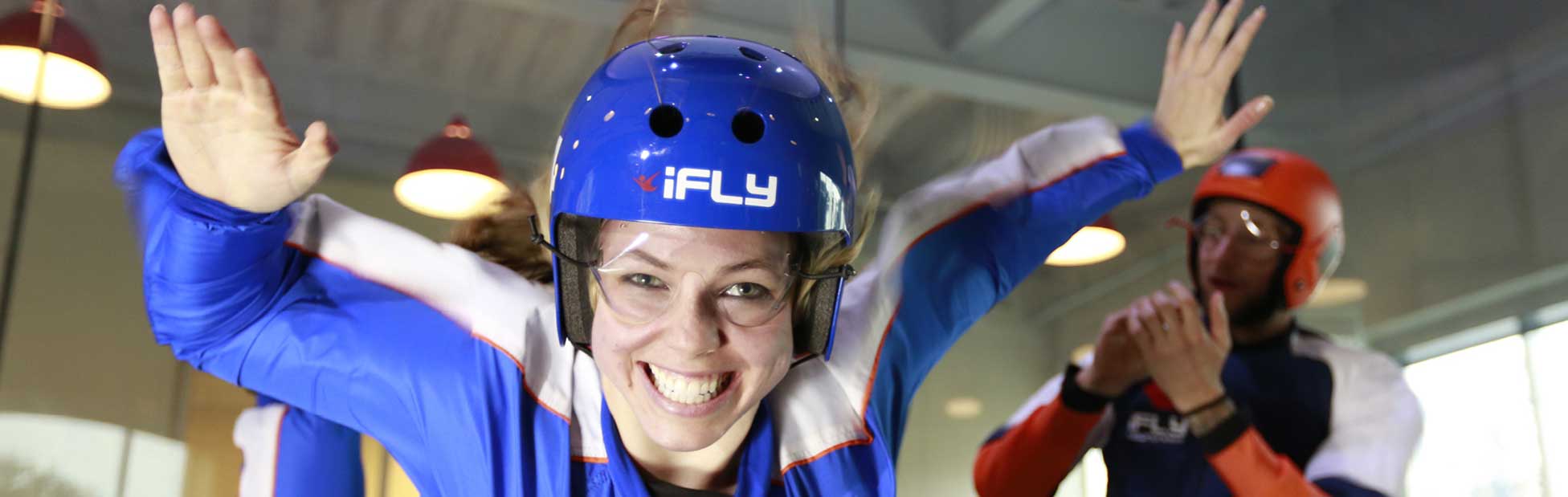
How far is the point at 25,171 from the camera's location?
289cm

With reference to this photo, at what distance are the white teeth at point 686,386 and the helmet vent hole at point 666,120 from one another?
254 mm

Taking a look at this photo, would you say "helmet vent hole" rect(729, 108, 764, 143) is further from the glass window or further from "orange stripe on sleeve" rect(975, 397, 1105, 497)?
the glass window

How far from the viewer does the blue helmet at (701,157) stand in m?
1.30

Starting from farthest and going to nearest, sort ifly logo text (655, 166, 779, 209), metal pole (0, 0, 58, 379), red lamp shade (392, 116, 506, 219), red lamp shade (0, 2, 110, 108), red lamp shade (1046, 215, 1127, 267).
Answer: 1. red lamp shade (1046, 215, 1127, 267)
2. red lamp shade (392, 116, 506, 219)
3. red lamp shade (0, 2, 110, 108)
4. metal pole (0, 0, 58, 379)
5. ifly logo text (655, 166, 779, 209)

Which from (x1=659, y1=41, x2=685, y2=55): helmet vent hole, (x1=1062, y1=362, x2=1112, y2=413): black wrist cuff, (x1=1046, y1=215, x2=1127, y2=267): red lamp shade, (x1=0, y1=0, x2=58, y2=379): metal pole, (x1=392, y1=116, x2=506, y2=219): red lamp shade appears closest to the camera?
(x1=659, y1=41, x2=685, y2=55): helmet vent hole

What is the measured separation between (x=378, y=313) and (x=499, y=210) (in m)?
0.33

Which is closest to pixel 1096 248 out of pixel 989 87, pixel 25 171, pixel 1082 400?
pixel 989 87

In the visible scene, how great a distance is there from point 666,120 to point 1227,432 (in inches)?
55.5

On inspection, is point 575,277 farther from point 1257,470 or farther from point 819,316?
point 1257,470

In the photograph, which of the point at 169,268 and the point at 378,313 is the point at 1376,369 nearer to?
the point at 378,313

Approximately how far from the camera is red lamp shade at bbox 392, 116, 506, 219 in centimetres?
313

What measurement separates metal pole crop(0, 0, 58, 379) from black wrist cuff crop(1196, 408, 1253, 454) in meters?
2.55

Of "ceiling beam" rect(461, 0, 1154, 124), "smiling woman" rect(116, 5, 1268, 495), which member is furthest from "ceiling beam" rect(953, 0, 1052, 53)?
"smiling woman" rect(116, 5, 1268, 495)

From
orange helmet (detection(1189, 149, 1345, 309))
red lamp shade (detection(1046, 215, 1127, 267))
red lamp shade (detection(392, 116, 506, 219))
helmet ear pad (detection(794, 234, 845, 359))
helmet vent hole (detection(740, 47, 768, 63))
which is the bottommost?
helmet ear pad (detection(794, 234, 845, 359))
